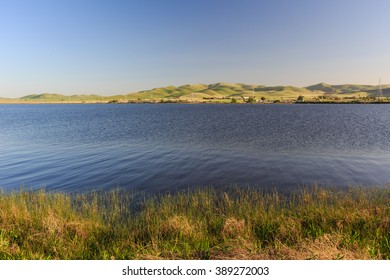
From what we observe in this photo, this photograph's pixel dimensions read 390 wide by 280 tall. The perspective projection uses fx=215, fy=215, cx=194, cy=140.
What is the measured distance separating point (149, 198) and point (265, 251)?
1019cm

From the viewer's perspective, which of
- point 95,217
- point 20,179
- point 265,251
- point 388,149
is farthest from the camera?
point 388,149

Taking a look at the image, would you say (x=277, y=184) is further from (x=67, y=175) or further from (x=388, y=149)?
(x=388, y=149)

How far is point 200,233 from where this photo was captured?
9.63m

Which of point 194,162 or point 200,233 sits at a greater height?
point 200,233

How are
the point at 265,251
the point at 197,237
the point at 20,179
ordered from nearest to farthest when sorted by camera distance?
the point at 265,251 → the point at 197,237 → the point at 20,179

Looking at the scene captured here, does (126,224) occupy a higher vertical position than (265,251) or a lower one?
lower

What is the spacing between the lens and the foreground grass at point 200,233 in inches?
311

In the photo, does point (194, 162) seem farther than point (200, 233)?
Yes

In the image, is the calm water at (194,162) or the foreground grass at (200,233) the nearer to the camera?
the foreground grass at (200,233)

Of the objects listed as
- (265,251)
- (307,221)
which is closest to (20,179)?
(265,251)

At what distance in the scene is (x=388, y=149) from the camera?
29.7 meters

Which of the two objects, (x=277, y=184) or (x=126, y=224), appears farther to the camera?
(x=277, y=184)

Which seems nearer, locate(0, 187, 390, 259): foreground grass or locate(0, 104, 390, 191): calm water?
locate(0, 187, 390, 259): foreground grass

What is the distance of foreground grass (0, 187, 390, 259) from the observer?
25.9ft
